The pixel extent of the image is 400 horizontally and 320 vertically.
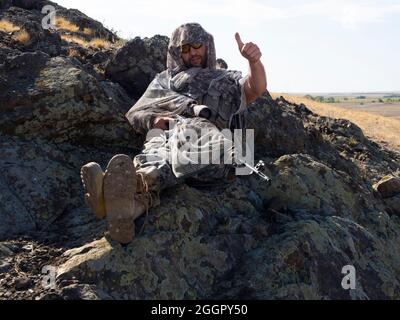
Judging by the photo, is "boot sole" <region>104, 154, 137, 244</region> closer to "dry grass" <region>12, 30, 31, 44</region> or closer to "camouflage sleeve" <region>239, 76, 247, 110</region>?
"camouflage sleeve" <region>239, 76, 247, 110</region>

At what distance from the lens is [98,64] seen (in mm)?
8023

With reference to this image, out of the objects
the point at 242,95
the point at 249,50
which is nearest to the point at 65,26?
the point at 242,95

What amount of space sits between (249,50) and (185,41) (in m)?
1.00

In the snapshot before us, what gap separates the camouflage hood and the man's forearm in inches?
28.3

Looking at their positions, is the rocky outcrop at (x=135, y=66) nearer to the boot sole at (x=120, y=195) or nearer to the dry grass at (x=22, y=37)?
the dry grass at (x=22, y=37)

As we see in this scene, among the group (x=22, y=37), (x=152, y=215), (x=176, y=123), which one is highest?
(x=22, y=37)

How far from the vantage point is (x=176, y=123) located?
213 inches

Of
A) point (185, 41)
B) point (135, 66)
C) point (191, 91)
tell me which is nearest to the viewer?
point (191, 91)

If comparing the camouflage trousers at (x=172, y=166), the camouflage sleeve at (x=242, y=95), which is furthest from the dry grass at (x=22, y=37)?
the camouflage sleeve at (x=242, y=95)

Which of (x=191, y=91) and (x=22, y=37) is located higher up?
(x=22, y=37)

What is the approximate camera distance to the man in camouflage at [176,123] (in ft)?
14.1

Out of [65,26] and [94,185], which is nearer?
[94,185]

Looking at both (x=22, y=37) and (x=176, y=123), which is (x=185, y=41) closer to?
(x=176, y=123)

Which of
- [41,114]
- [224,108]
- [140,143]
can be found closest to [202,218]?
[224,108]
